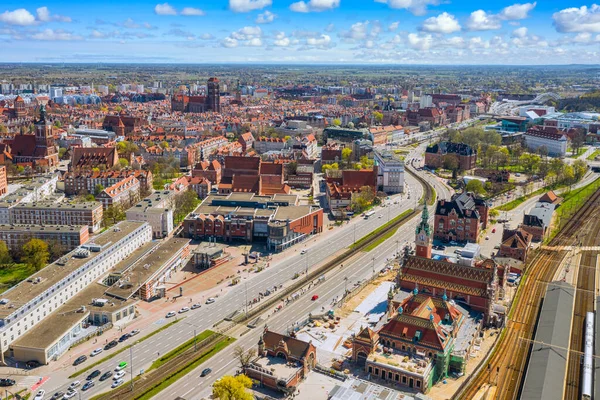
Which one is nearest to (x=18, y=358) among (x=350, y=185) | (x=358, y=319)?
(x=358, y=319)

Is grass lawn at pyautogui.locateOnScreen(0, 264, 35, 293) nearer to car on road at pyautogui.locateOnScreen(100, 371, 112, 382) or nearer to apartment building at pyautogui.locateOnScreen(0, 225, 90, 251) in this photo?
apartment building at pyautogui.locateOnScreen(0, 225, 90, 251)

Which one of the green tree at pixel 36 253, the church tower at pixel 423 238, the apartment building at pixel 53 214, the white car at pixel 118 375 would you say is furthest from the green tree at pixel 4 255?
the church tower at pixel 423 238

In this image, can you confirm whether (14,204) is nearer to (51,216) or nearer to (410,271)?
(51,216)

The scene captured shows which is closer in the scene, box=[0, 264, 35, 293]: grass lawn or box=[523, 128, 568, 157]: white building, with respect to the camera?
box=[0, 264, 35, 293]: grass lawn

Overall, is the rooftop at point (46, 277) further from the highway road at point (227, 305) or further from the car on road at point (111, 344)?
the car on road at point (111, 344)

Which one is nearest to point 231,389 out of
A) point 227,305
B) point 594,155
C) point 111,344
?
point 111,344

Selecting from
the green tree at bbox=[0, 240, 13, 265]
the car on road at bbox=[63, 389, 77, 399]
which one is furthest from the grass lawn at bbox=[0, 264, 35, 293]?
the car on road at bbox=[63, 389, 77, 399]

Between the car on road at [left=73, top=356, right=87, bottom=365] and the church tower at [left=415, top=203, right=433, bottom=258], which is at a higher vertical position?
the church tower at [left=415, top=203, right=433, bottom=258]
